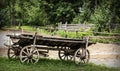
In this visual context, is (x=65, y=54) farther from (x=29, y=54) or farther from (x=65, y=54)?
(x=29, y=54)

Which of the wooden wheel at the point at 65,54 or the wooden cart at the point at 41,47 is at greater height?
the wooden cart at the point at 41,47

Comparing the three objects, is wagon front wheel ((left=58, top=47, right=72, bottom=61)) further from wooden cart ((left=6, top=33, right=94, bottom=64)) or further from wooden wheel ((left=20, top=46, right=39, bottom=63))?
wooden wheel ((left=20, top=46, right=39, bottom=63))

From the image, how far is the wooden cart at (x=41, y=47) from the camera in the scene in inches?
340

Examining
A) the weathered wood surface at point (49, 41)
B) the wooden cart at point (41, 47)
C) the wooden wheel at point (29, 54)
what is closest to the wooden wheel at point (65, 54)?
the wooden cart at point (41, 47)

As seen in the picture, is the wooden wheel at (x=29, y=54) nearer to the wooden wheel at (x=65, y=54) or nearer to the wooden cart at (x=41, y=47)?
the wooden cart at (x=41, y=47)

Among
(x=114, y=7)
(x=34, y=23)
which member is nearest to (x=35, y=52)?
(x=114, y=7)

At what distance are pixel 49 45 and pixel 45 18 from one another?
2315 cm

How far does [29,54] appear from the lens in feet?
28.4

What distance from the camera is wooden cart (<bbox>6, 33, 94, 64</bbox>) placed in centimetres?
864

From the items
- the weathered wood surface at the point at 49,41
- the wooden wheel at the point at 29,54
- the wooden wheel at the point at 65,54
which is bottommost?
the wooden wheel at the point at 65,54

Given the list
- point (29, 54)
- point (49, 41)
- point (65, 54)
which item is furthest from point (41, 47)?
point (65, 54)

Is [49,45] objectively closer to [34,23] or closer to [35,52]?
[35,52]

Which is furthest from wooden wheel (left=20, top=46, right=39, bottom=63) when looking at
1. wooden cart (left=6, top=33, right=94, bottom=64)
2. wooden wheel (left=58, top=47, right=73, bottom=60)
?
wooden wheel (left=58, top=47, right=73, bottom=60)

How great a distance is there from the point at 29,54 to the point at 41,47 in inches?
17.8
